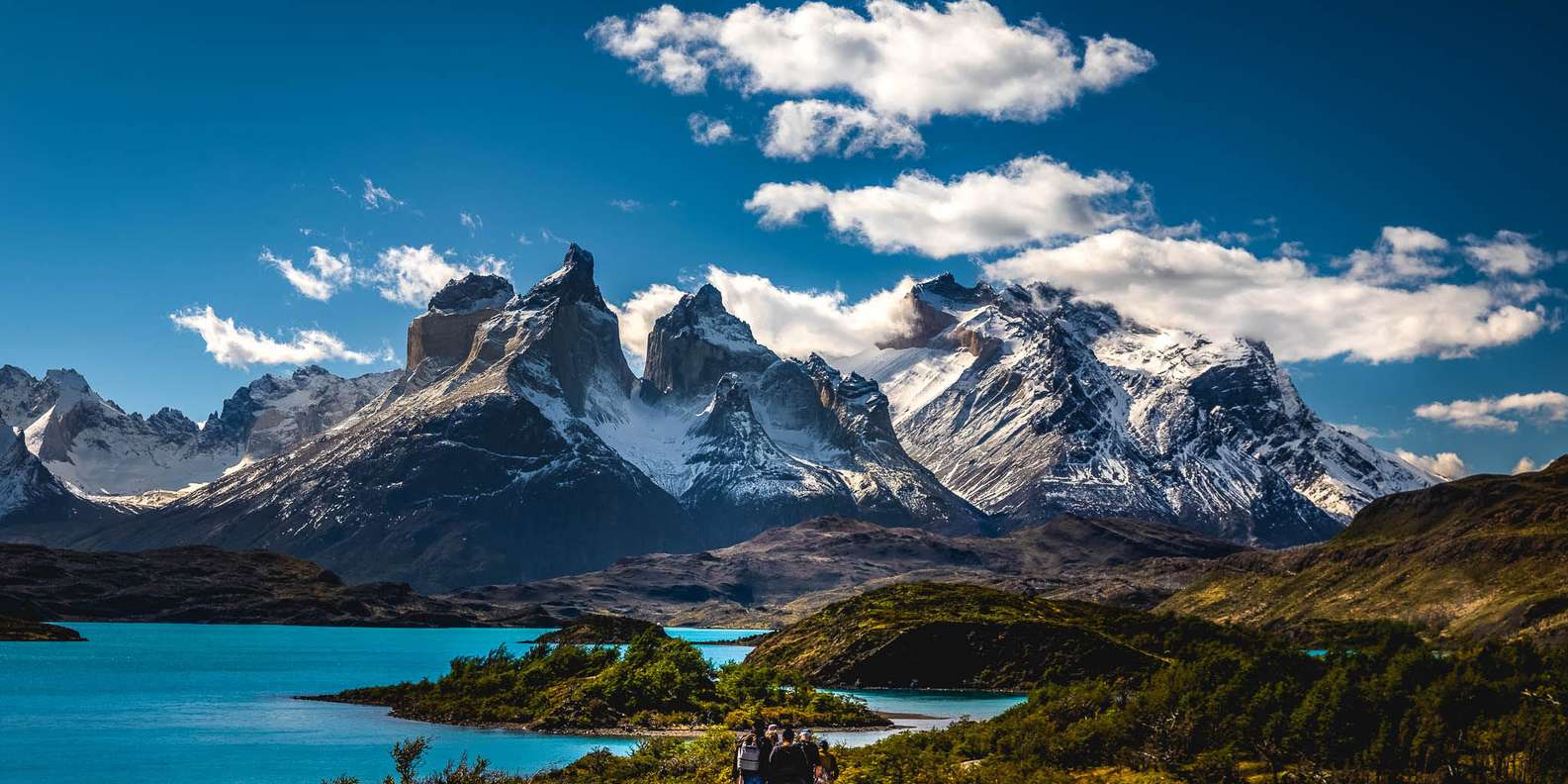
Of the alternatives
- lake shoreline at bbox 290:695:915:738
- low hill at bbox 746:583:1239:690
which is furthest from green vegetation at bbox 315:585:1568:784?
low hill at bbox 746:583:1239:690

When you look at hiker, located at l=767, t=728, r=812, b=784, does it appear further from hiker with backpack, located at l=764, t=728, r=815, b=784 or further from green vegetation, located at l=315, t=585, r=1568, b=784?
green vegetation, located at l=315, t=585, r=1568, b=784

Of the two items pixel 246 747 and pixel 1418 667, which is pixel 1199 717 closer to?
pixel 1418 667

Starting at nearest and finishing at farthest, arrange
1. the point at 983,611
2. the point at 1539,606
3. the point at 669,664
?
the point at 669,664 < the point at 983,611 < the point at 1539,606

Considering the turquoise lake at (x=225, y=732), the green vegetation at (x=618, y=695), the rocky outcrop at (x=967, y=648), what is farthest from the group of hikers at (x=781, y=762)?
the rocky outcrop at (x=967, y=648)

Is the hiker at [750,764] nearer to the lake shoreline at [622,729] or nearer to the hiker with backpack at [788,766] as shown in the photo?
the hiker with backpack at [788,766]


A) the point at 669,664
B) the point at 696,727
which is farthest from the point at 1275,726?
the point at 669,664

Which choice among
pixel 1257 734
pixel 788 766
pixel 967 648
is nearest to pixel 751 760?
pixel 788 766
